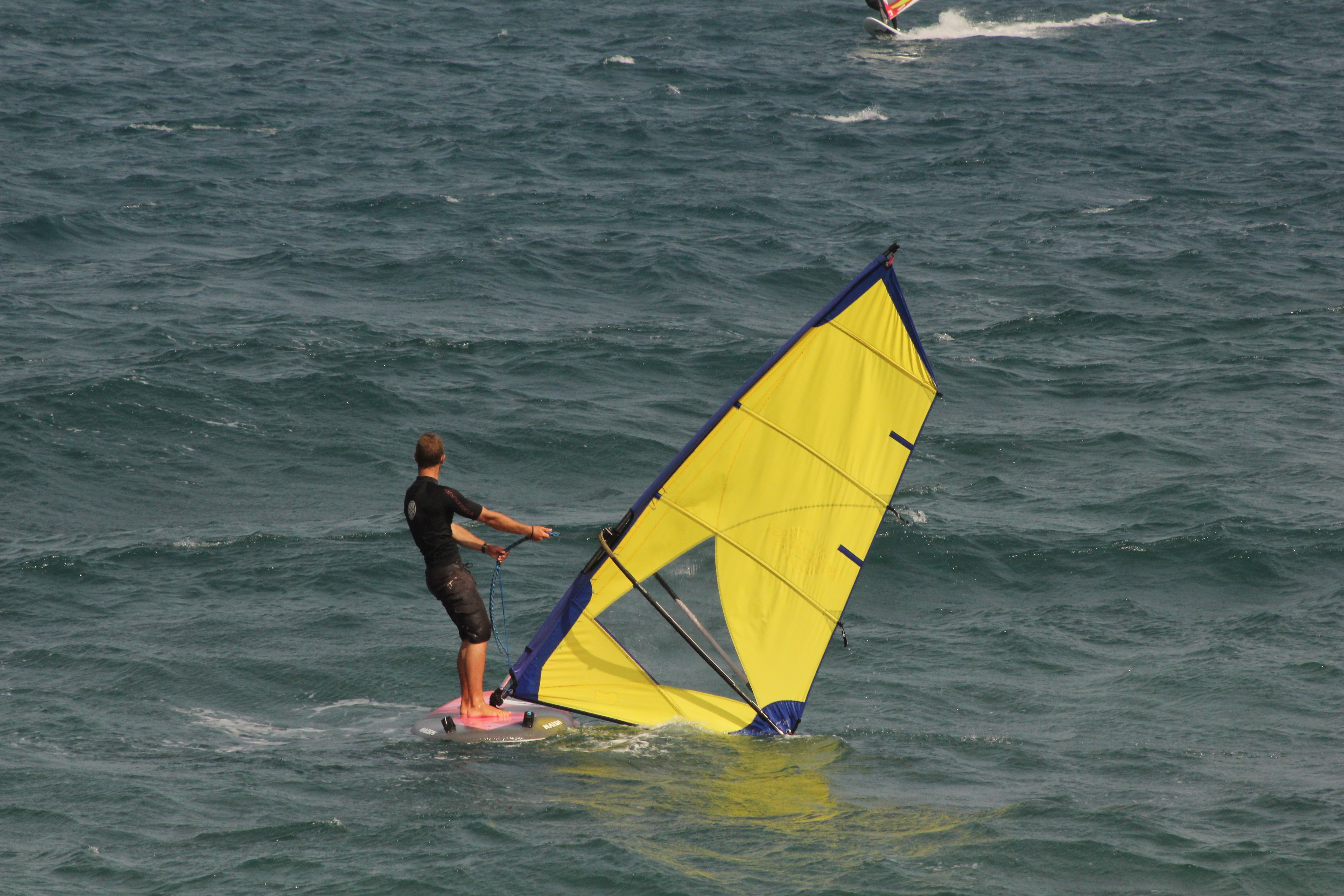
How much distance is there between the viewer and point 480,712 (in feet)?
28.5

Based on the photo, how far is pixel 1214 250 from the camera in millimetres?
22172

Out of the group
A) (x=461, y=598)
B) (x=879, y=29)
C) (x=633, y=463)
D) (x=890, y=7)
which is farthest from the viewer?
(x=890, y=7)

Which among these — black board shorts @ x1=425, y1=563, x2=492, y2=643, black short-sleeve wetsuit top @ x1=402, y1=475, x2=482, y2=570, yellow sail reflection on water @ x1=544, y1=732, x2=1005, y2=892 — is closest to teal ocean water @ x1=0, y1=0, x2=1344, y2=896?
yellow sail reflection on water @ x1=544, y1=732, x2=1005, y2=892

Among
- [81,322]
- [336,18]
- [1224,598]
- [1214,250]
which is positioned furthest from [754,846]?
[336,18]

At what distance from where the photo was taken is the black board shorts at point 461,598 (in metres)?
8.43

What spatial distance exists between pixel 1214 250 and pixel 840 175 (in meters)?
7.77

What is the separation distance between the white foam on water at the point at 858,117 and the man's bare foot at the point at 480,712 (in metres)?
25.1

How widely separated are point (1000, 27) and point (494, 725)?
43.1m

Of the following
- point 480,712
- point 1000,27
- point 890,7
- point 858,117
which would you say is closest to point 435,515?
point 480,712

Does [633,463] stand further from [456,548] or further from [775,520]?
[456,548]

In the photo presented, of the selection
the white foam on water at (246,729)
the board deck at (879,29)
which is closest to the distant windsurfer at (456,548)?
the white foam on water at (246,729)

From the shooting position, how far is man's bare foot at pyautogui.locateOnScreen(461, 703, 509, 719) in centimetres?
866

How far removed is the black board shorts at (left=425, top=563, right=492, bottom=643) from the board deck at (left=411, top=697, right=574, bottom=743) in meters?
0.54

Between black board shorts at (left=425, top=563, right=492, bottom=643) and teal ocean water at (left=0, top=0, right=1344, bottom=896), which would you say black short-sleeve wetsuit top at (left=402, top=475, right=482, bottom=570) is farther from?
teal ocean water at (left=0, top=0, right=1344, bottom=896)
